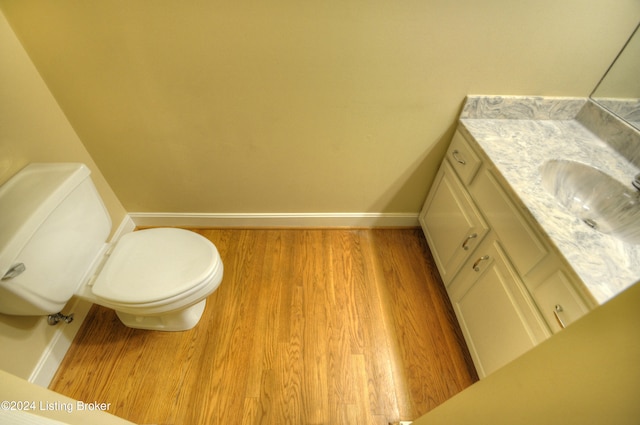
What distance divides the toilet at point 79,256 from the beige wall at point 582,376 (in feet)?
3.23

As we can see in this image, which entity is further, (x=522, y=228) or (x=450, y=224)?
(x=450, y=224)

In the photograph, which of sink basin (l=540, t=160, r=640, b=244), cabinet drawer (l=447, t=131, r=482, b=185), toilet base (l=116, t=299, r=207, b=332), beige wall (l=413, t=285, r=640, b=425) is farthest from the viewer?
toilet base (l=116, t=299, r=207, b=332)

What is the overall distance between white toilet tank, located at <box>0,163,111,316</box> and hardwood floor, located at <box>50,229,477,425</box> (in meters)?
→ 0.43

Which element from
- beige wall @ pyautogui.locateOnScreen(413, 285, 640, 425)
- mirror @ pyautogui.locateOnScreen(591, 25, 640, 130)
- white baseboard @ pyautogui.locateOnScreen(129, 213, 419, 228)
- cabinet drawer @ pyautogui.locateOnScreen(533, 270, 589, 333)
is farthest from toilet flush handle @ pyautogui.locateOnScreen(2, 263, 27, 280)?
mirror @ pyautogui.locateOnScreen(591, 25, 640, 130)

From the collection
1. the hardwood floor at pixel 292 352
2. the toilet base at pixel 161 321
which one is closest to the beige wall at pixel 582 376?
the hardwood floor at pixel 292 352

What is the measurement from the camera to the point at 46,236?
0.91 m

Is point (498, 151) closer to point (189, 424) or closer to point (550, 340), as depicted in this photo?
point (550, 340)

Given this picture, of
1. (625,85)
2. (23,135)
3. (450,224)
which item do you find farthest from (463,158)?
(23,135)

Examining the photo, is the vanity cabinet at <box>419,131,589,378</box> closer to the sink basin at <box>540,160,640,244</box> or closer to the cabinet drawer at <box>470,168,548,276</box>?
the cabinet drawer at <box>470,168,548,276</box>

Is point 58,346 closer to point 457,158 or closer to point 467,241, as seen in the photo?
point 467,241

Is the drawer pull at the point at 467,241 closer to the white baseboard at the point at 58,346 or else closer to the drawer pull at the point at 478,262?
the drawer pull at the point at 478,262

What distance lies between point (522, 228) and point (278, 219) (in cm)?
126

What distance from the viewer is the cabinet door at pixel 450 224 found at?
1.19m

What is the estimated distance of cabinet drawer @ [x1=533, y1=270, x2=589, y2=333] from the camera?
0.74 m
